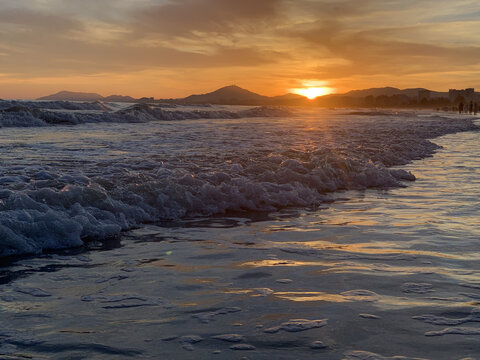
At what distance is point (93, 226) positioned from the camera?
560 cm

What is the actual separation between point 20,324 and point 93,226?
259 centimetres

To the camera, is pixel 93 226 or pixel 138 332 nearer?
pixel 138 332

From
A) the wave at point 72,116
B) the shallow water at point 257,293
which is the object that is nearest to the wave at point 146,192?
the shallow water at point 257,293

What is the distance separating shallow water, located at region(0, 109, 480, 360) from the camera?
278 centimetres

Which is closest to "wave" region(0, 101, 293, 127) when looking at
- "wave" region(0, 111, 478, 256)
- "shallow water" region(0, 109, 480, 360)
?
"wave" region(0, 111, 478, 256)

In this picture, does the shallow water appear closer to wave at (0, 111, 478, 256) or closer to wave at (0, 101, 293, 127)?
wave at (0, 111, 478, 256)

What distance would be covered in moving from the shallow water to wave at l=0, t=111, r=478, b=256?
42cm

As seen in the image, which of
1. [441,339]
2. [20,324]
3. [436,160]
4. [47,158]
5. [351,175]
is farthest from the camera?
[436,160]

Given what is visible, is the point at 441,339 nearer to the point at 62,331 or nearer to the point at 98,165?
the point at 62,331

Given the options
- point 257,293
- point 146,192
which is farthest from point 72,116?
point 257,293

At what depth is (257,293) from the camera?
365 centimetres

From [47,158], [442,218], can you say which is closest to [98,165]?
[47,158]

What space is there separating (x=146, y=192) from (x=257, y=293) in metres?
3.85

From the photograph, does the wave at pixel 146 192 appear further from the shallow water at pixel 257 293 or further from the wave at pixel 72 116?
the wave at pixel 72 116
